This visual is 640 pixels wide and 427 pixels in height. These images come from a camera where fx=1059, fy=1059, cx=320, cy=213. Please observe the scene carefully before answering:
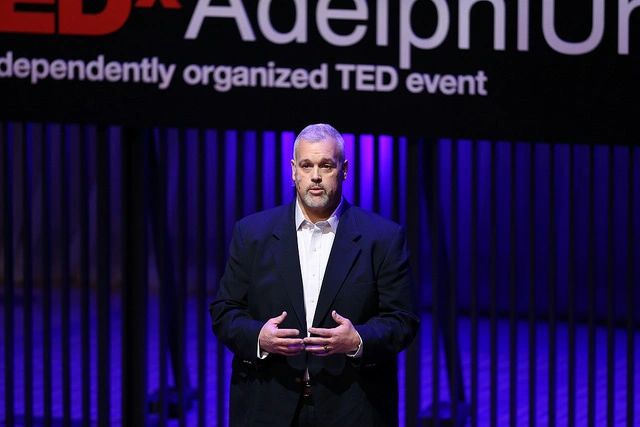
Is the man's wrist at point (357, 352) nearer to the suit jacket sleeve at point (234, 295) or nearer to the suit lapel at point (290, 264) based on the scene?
the suit lapel at point (290, 264)

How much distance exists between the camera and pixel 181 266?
18.9 feet

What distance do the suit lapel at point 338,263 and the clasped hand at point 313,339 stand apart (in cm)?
15

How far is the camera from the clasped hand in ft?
10.6

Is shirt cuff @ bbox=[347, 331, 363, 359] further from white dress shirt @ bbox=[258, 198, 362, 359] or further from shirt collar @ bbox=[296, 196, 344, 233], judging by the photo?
shirt collar @ bbox=[296, 196, 344, 233]

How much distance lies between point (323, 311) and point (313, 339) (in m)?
0.20

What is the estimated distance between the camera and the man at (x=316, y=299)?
343 centimetres

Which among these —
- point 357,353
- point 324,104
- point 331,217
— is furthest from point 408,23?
point 357,353

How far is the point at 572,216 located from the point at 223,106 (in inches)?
75.2

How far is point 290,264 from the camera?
11.4ft

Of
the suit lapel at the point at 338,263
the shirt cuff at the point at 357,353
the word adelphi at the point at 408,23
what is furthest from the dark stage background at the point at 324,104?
the shirt cuff at the point at 357,353

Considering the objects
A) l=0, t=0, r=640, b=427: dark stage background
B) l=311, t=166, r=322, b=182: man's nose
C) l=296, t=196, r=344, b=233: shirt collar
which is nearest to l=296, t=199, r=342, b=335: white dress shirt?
l=296, t=196, r=344, b=233: shirt collar

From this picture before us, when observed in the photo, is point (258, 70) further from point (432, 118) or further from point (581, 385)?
point (581, 385)

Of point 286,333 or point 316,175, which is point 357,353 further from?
point 316,175

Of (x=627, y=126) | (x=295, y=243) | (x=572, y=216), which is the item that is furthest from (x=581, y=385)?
(x=295, y=243)
